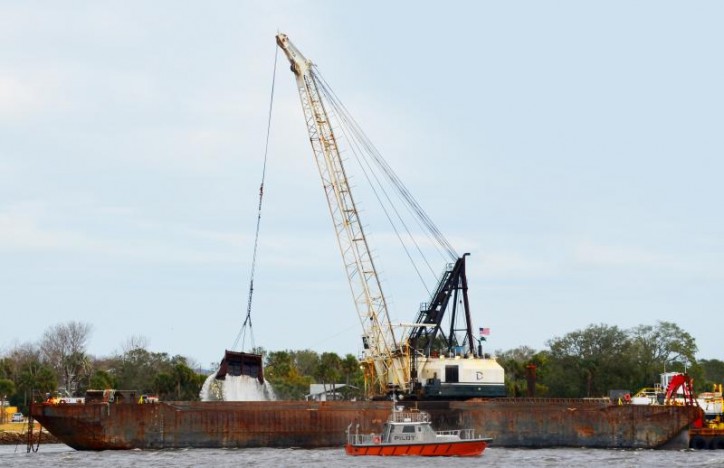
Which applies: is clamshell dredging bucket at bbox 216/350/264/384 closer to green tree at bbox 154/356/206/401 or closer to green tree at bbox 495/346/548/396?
green tree at bbox 154/356/206/401

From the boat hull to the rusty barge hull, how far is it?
9.75 m

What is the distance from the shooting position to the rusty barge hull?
7744 centimetres

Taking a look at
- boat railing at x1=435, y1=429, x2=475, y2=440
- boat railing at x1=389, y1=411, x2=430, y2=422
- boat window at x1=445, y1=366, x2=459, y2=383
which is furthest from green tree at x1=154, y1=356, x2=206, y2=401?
boat railing at x1=389, y1=411, x2=430, y2=422

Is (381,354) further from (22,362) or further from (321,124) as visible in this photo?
(22,362)

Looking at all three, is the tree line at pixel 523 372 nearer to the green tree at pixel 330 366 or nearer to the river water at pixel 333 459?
the green tree at pixel 330 366

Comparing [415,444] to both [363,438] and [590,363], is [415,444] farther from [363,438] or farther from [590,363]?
[590,363]

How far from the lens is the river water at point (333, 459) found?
212ft

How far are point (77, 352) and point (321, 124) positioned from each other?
3135 inches

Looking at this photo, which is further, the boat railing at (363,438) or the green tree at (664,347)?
the green tree at (664,347)

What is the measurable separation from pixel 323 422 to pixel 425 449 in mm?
12830

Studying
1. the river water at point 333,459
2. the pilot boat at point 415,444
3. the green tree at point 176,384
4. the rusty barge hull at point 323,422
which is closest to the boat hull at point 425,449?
the pilot boat at point 415,444

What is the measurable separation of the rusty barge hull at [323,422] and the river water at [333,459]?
160 centimetres

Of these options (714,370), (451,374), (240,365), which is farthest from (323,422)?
(714,370)

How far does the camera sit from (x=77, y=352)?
157m
